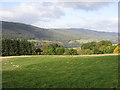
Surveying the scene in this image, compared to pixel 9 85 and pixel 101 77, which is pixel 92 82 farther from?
pixel 9 85

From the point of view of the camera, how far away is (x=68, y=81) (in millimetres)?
7633

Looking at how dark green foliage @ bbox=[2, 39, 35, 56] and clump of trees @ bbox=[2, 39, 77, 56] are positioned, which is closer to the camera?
clump of trees @ bbox=[2, 39, 77, 56]

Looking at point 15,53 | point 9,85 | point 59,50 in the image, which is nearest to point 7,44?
point 15,53

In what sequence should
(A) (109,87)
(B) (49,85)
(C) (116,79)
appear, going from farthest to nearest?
1. (C) (116,79)
2. (B) (49,85)
3. (A) (109,87)

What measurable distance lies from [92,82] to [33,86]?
8.42ft

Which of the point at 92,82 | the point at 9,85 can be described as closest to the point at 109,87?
the point at 92,82

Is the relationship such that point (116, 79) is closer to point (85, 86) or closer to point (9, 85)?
point (85, 86)

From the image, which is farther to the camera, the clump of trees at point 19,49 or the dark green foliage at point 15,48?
the dark green foliage at point 15,48

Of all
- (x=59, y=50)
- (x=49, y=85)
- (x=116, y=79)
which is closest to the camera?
(x=49, y=85)

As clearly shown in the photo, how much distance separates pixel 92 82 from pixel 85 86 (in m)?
0.60

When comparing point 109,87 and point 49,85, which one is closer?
point 109,87

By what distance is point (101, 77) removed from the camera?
804 cm

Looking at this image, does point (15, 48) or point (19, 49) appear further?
point (19, 49)

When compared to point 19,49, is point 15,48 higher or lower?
higher
